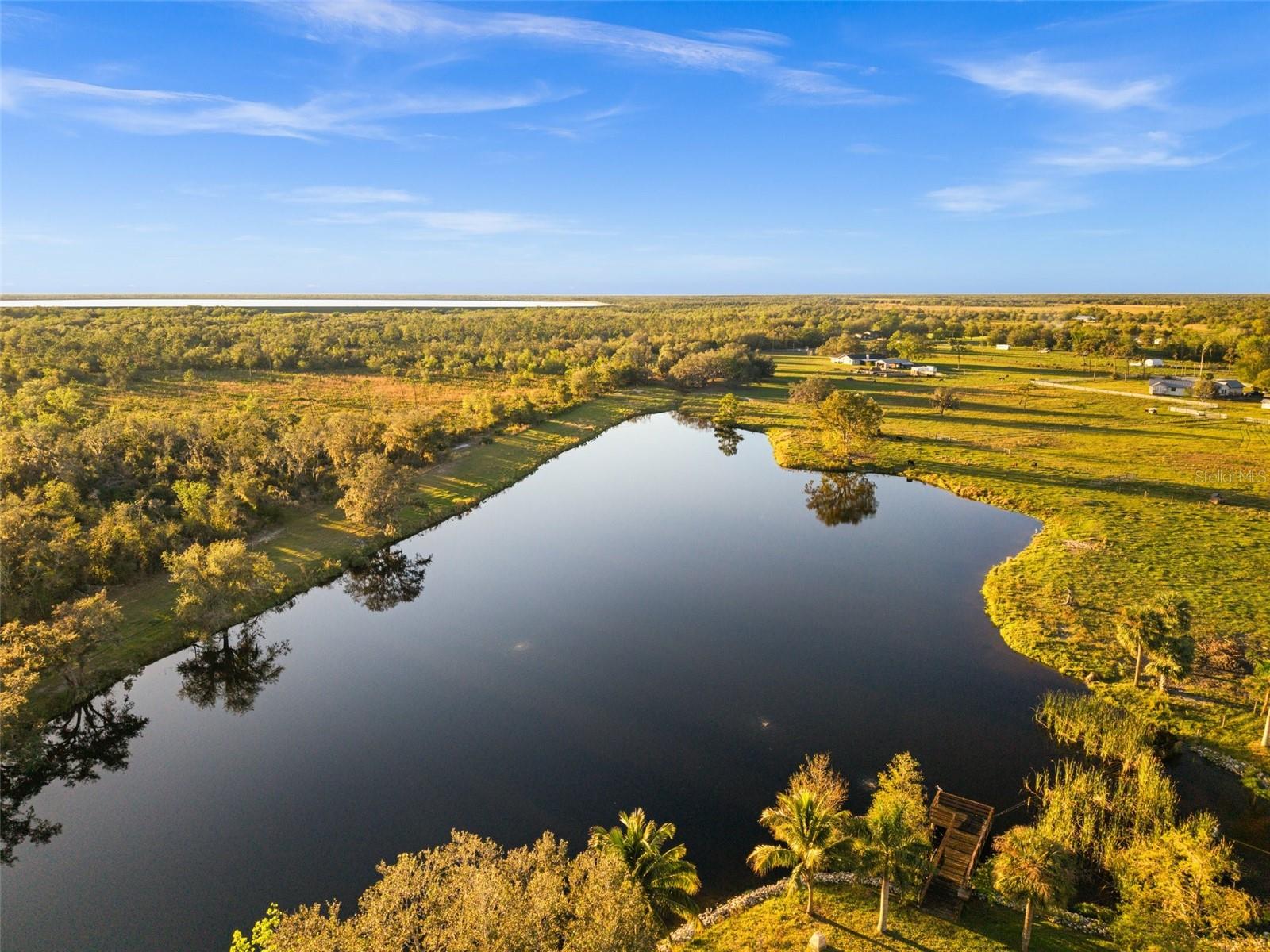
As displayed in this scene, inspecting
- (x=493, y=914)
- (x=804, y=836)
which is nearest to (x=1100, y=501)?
(x=804, y=836)

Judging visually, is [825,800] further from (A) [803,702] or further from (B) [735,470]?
(B) [735,470]

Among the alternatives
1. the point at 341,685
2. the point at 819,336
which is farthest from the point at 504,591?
the point at 819,336

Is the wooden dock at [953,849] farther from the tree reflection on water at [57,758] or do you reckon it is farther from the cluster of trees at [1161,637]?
the tree reflection on water at [57,758]

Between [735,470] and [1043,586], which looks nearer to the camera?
[1043,586]

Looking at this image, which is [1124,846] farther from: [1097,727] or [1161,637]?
[1161,637]

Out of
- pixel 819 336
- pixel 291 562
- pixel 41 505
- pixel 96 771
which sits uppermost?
pixel 819 336
